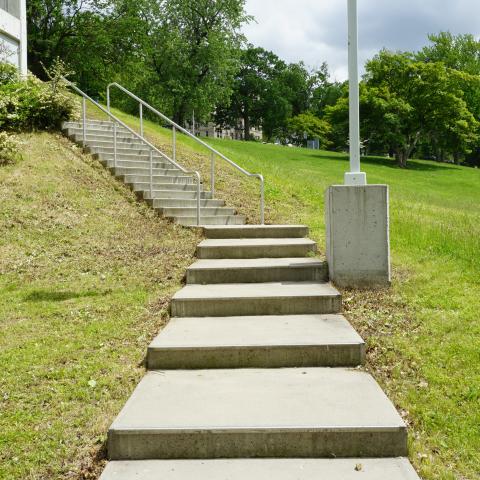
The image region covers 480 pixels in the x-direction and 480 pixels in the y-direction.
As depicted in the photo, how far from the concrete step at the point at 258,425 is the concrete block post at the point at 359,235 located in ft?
7.50

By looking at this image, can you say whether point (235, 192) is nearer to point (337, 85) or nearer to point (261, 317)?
point (261, 317)

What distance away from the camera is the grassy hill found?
3.47 metres

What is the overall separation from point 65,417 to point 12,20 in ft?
51.8

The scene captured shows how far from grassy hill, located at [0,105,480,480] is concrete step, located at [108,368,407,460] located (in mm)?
221

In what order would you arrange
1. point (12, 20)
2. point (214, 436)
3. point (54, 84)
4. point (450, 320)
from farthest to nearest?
point (12, 20) → point (54, 84) → point (450, 320) → point (214, 436)

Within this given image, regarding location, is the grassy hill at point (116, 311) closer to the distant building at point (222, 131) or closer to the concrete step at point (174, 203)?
the concrete step at point (174, 203)

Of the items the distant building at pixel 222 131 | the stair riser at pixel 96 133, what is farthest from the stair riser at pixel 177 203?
the distant building at pixel 222 131

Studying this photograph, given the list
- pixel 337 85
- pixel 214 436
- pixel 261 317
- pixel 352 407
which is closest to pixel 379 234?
pixel 261 317

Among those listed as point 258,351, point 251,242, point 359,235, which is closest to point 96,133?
point 251,242

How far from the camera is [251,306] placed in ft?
17.5

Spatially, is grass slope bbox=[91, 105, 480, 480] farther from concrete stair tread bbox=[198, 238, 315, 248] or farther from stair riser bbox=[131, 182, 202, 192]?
stair riser bbox=[131, 182, 202, 192]

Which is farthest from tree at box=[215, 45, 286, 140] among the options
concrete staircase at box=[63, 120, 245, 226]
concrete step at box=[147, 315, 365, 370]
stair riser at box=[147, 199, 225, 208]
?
concrete step at box=[147, 315, 365, 370]

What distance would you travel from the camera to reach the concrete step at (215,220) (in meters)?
9.33

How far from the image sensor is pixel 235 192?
444 inches
